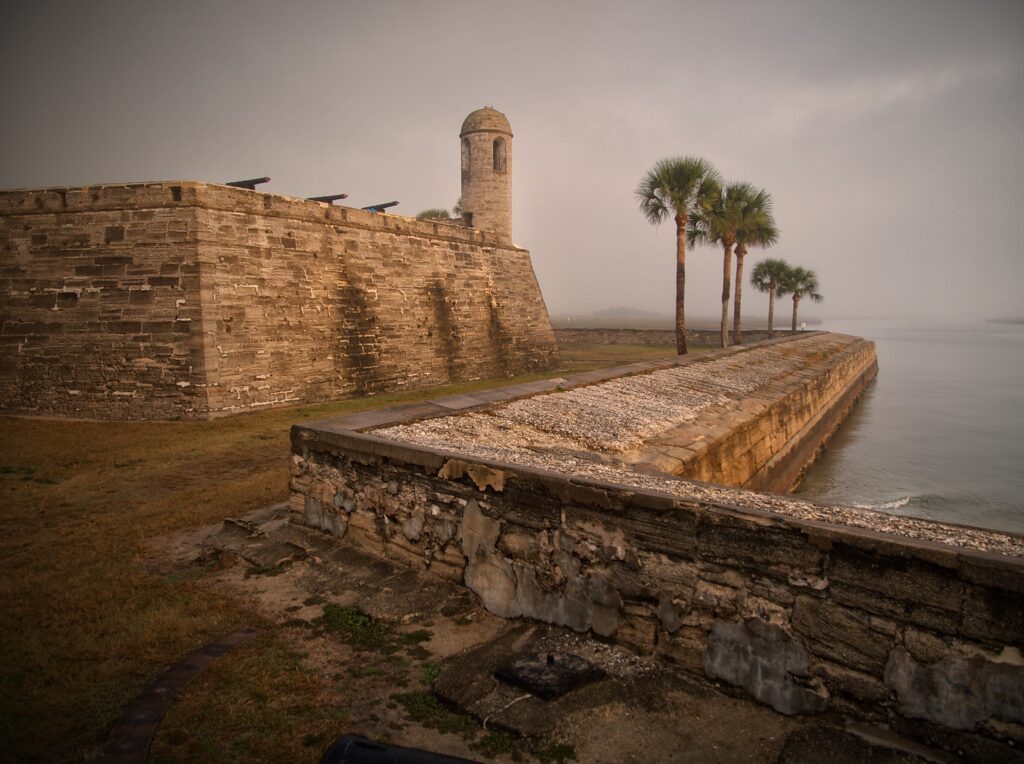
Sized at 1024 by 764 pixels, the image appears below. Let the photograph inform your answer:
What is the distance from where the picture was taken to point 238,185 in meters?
14.5

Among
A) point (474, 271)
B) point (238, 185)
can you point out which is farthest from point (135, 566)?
point (474, 271)

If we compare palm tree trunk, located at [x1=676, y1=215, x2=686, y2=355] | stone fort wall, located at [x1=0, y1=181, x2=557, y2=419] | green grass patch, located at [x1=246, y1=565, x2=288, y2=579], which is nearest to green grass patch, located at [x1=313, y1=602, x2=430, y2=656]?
green grass patch, located at [x1=246, y1=565, x2=288, y2=579]

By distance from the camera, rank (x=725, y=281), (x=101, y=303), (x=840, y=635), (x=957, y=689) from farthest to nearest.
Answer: (x=725, y=281)
(x=101, y=303)
(x=840, y=635)
(x=957, y=689)

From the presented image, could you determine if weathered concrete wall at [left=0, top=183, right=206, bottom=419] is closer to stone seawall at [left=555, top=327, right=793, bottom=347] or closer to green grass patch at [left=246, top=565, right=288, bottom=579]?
green grass patch at [left=246, top=565, right=288, bottom=579]

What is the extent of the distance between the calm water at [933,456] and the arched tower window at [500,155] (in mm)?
15714

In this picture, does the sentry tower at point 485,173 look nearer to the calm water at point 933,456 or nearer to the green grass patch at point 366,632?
the calm water at point 933,456

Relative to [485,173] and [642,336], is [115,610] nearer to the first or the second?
[485,173]

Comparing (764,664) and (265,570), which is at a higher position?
(764,664)

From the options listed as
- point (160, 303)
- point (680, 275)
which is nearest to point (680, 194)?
point (680, 275)

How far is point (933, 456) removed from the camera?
46.4 ft

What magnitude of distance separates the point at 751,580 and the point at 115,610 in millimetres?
4236

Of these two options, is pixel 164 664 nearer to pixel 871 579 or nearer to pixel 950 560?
pixel 871 579

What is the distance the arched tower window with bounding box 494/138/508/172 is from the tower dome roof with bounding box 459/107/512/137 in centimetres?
44

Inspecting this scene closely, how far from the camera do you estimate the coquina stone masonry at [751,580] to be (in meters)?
2.53
